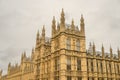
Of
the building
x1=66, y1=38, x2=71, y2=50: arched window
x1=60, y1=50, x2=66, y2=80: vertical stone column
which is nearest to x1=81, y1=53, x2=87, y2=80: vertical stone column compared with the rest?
the building

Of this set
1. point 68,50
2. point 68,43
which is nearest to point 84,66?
point 68,50

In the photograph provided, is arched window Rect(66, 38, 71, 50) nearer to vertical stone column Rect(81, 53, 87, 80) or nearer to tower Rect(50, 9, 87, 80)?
tower Rect(50, 9, 87, 80)

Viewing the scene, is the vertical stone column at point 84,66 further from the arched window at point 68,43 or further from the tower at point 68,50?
the arched window at point 68,43

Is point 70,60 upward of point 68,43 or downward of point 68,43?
downward

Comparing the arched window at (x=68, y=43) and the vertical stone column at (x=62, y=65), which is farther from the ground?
the arched window at (x=68, y=43)

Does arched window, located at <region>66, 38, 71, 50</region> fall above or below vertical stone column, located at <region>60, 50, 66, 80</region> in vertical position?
above

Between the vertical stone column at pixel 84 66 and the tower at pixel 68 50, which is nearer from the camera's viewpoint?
the tower at pixel 68 50

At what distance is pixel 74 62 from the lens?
4206 cm

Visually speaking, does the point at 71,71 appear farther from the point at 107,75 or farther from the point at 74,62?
the point at 107,75

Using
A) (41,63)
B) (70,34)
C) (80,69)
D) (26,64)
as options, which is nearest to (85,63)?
(80,69)

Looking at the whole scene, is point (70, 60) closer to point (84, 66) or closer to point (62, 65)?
A: point (62, 65)

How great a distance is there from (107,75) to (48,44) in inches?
810

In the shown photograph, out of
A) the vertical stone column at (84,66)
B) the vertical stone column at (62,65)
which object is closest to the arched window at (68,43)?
the vertical stone column at (62,65)

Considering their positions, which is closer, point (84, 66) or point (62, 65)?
point (62, 65)
